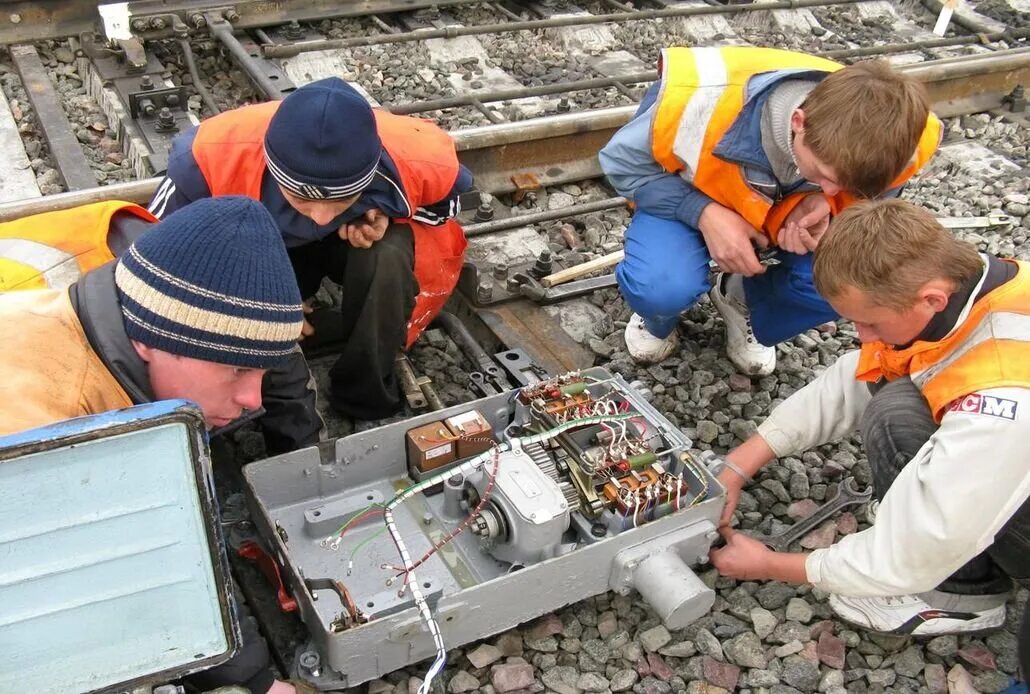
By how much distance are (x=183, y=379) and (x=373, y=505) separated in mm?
905

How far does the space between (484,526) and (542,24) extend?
15.3 feet

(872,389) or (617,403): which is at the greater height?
(872,389)

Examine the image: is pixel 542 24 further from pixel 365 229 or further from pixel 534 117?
pixel 365 229

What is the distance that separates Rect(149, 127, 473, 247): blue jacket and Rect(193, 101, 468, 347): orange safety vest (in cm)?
3

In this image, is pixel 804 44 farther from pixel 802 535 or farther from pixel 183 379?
pixel 183 379

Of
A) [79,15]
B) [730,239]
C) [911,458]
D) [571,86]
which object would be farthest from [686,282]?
[79,15]

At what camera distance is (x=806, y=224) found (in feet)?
11.6

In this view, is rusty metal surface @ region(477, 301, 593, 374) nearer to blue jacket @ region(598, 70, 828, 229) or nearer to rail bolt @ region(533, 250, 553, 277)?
rail bolt @ region(533, 250, 553, 277)

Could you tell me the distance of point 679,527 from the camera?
2.88 meters

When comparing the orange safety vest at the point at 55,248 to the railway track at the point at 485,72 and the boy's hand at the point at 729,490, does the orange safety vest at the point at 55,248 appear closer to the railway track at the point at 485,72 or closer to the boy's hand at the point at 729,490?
the railway track at the point at 485,72

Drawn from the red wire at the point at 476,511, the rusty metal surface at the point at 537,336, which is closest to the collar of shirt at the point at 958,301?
the red wire at the point at 476,511

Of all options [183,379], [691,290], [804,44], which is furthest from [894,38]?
[183,379]

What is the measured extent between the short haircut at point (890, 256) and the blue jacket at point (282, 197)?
152 cm

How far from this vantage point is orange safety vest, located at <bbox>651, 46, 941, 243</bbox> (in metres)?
3.51
